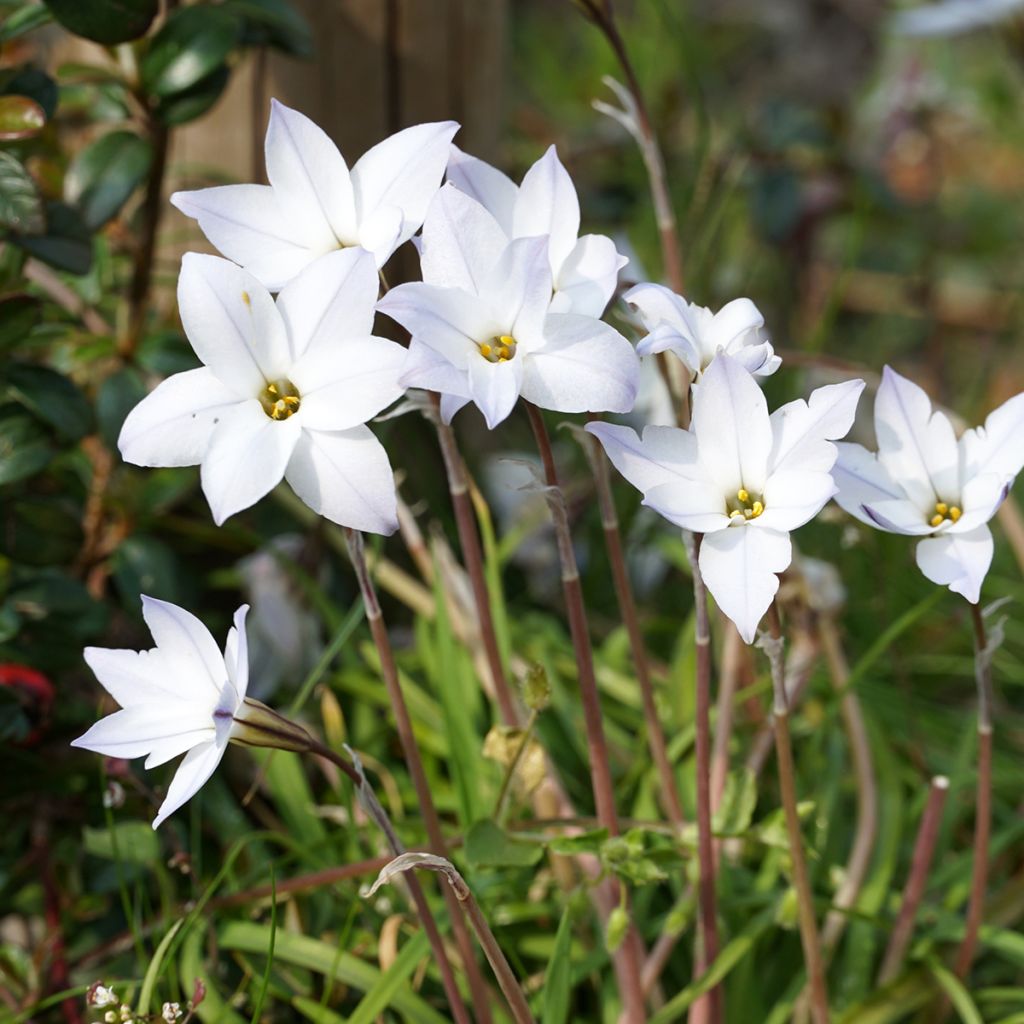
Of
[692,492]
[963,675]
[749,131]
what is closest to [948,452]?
[692,492]

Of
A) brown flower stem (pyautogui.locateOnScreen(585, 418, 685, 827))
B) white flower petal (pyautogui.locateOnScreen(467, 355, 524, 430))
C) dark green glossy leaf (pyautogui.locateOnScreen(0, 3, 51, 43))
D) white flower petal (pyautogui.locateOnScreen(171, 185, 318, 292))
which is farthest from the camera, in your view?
dark green glossy leaf (pyautogui.locateOnScreen(0, 3, 51, 43))

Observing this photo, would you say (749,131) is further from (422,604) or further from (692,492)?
(692,492)

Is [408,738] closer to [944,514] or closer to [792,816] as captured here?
[792,816]

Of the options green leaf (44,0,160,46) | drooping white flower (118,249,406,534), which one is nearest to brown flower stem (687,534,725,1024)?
drooping white flower (118,249,406,534)

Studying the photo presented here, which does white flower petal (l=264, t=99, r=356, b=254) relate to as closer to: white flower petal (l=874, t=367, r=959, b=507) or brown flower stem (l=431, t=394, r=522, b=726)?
brown flower stem (l=431, t=394, r=522, b=726)

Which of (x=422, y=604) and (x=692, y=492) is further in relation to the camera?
(x=422, y=604)

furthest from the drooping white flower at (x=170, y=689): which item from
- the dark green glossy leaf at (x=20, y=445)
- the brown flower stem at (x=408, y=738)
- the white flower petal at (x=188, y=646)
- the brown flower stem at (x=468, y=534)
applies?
the dark green glossy leaf at (x=20, y=445)
